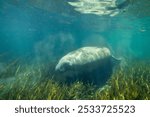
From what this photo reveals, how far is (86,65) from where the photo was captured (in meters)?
15.1

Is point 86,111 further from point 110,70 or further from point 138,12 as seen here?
point 138,12

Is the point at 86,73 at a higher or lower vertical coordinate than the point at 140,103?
lower

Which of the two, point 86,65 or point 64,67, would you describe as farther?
point 86,65

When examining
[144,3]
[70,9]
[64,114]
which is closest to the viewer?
[64,114]

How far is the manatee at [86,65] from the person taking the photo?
46.5 ft

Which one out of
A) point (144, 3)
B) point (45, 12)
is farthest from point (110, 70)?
point (45, 12)

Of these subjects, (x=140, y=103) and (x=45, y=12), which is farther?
(x=45, y=12)

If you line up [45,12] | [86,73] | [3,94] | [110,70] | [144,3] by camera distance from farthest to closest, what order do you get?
[45,12]
[144,3]
[110,70]
[86,73]
[3,94]

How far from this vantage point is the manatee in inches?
558

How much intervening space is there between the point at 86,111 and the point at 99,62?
9951 mm

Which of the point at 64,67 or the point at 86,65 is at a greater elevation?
the point at 64,67

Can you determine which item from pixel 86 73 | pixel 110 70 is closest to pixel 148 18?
pixel 110 70

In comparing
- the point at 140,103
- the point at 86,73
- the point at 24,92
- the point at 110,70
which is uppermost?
the point at 140,103

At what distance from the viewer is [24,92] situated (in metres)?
9.48
